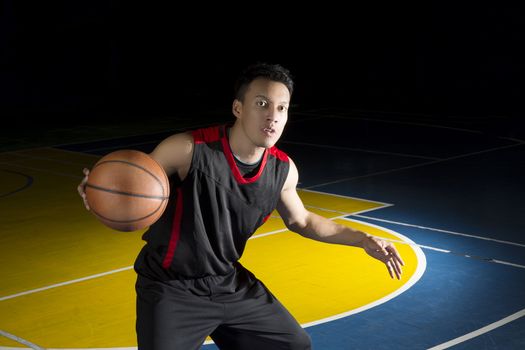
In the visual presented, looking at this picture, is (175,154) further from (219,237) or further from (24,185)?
(24,185)

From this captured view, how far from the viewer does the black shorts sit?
404 centimetres

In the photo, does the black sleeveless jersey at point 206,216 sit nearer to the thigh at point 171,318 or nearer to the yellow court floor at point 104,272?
the thigh at point 171,318

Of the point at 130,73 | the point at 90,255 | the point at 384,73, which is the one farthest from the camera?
the point at 130,73

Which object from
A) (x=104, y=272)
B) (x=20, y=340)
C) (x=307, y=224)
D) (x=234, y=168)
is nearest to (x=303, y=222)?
(x=307, y=224)

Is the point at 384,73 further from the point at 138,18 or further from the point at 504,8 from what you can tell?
the point at 138,18

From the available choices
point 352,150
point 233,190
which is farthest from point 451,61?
point 233,190

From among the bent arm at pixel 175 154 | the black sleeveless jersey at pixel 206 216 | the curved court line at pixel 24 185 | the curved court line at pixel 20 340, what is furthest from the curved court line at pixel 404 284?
the curved court line at pixel 24 185

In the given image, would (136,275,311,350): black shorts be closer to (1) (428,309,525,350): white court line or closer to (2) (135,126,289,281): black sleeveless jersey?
(2) (135,126,289,281): black sleeveless jersey

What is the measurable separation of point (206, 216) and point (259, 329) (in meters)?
0.64

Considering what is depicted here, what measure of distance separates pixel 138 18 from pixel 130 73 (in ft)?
5.50

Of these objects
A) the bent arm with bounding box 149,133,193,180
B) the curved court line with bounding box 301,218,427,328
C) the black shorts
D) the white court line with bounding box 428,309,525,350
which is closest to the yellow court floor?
the curved court line with bounding box 301,218,427,328

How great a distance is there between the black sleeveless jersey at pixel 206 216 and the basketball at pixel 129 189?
0.44 feet

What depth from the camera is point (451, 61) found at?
22375 millimetres

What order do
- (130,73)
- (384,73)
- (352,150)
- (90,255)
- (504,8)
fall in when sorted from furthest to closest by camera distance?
(130,73) → (384,73) → (504,8) → (352,150) → (90,255)
